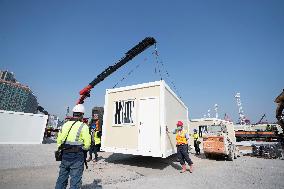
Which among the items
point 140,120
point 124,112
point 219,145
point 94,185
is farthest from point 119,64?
point 94,185

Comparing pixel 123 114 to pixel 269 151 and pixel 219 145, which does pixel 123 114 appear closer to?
pixel 219 145

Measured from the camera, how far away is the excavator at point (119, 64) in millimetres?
14031

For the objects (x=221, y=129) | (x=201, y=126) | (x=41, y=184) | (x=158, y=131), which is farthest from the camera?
(x=201, y=126)

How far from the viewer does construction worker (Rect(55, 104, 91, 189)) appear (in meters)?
3.61

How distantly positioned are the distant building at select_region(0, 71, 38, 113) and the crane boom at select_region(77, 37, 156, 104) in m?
160

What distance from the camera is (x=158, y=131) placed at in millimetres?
8438

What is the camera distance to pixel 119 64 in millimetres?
16750

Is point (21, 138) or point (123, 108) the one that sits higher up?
point (123, 108)

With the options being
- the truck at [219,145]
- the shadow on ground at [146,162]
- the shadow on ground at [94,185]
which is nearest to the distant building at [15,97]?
the shadow on ground at [146,162]

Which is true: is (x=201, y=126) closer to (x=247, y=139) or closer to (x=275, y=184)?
(x=247, y=139)

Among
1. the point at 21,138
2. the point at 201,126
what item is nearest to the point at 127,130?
the point at 21,138

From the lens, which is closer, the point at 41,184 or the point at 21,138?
the point at 41,184

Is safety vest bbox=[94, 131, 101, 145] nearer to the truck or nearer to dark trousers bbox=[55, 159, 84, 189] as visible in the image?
dark trousers bbox=[55, 159, 84, 189]

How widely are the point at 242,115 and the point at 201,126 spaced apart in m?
78.8
